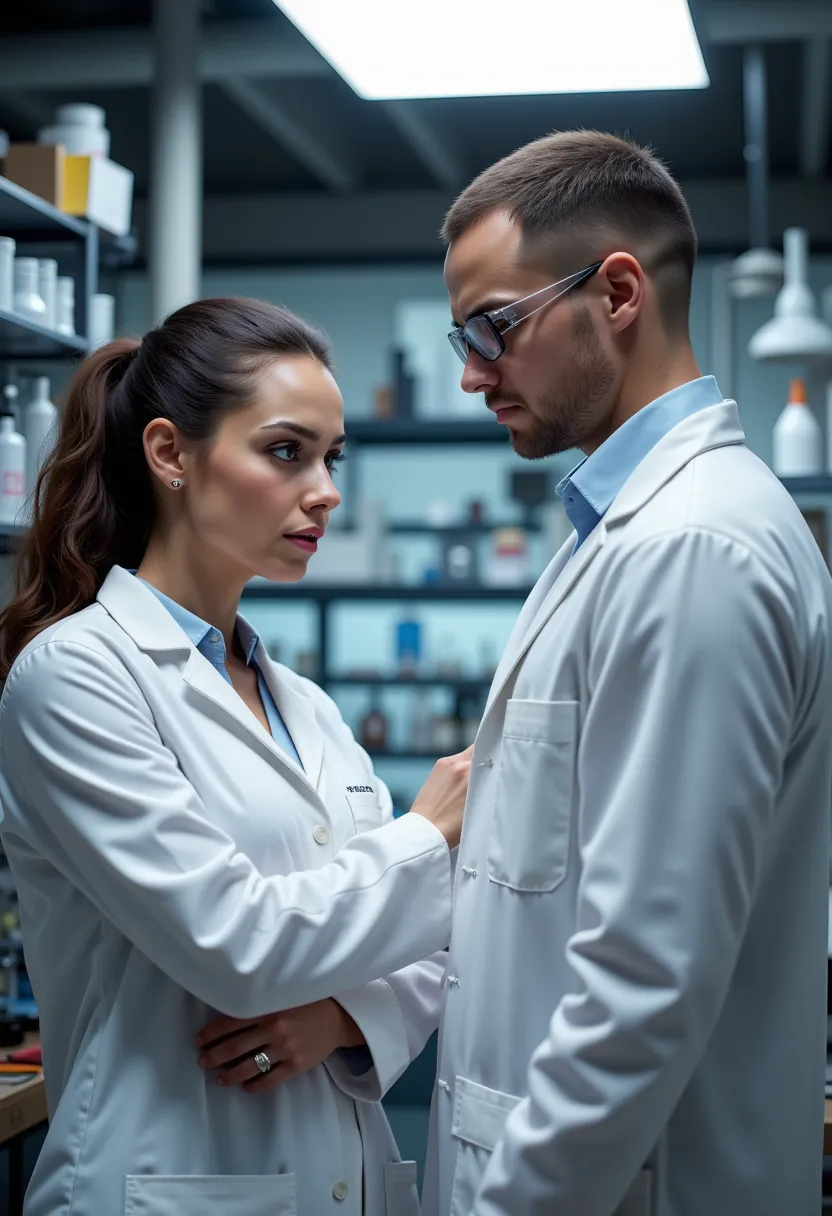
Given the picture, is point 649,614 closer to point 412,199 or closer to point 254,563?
point 254,563

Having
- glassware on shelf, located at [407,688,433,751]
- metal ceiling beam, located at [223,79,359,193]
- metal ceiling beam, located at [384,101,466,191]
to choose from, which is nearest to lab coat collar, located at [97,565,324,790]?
metal ceiling beam, located at [223,79,359,193]

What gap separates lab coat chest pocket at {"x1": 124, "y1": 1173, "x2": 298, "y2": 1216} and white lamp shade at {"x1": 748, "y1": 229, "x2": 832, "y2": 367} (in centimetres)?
350

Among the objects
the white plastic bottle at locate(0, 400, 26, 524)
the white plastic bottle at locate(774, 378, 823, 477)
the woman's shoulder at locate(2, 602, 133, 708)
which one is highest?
the white plastic bottle at locate(774, 378, 823, 477)

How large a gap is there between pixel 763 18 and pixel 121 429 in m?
4.02

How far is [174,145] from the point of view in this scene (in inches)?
190

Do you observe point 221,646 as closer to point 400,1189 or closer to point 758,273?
point 400,1189

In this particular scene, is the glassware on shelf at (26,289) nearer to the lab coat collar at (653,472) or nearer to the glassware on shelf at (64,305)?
the glassware on shelf at (64,305)

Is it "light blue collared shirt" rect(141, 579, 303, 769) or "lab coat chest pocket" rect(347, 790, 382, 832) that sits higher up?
"light blue collared shirt" rect(141, 579, 303, 769)

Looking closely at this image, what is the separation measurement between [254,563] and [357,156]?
625cm

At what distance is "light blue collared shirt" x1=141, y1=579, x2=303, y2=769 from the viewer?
1654 mm

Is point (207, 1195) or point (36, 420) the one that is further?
point (36, 420)

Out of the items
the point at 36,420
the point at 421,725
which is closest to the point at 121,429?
the point at 36,420

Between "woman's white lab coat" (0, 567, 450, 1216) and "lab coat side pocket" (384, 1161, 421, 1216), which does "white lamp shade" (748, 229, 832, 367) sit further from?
"lab coat side pocket" (384, 1161, 421, 1216)

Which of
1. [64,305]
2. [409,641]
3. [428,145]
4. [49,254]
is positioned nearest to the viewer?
[64,305]
